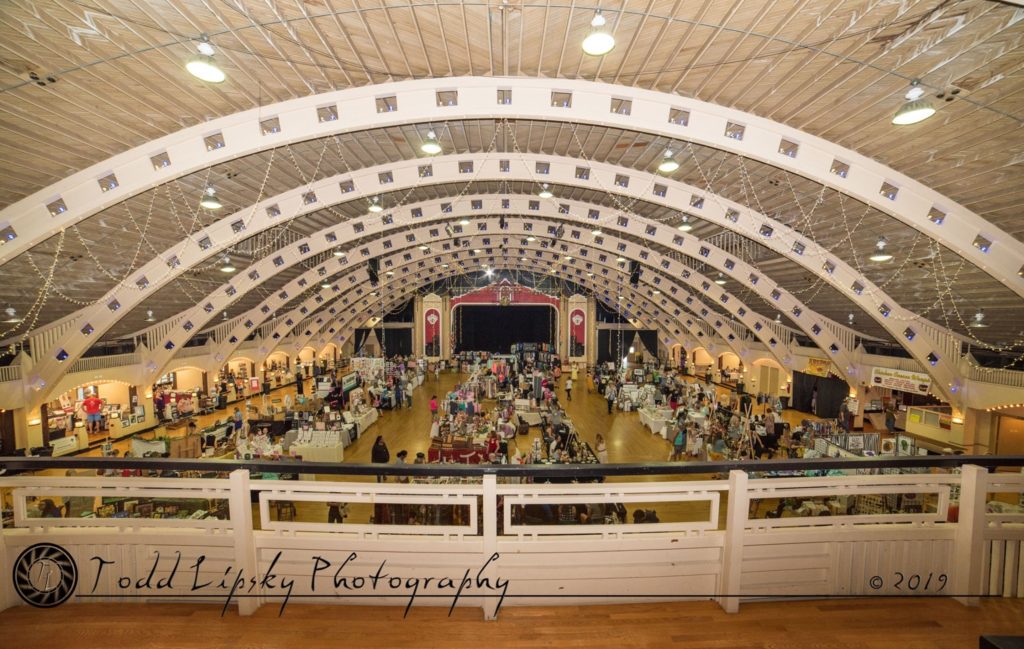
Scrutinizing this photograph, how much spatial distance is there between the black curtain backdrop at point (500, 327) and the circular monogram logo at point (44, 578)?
30815 mm

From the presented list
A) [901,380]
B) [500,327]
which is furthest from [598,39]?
[500,327]

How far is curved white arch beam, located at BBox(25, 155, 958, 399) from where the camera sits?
9453 mm

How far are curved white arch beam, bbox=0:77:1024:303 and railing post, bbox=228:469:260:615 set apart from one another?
517cm

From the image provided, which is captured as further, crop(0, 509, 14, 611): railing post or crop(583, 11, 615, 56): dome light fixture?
crop(583, 11, 615, 56): dome light fixture

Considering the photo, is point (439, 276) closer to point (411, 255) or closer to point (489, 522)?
point (411, 255)

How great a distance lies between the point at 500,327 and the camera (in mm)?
33938

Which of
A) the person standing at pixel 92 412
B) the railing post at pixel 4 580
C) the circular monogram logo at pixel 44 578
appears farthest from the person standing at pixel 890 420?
the person standing at pixel 92 412

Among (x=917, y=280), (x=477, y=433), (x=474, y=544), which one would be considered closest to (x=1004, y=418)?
(x=917, y=280)

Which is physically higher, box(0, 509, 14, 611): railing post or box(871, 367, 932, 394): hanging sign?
box(0, 509, 14, 611): railing post

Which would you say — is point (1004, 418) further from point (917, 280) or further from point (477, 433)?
point (477, 433)

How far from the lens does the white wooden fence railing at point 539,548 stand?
258 cm

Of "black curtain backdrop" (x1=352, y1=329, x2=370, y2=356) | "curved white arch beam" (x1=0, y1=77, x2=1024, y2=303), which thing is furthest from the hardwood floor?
"black curtain backdrop" (x1=352, y1=329, x2=370, y2=356)

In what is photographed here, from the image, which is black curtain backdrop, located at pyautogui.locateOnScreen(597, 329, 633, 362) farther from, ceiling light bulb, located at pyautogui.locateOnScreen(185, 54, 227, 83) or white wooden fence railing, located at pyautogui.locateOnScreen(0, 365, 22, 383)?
ceiling light bulb, located at pyautogui.locateOnScreen(185, 54, 227, 83)

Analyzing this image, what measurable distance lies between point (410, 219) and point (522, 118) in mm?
7190
